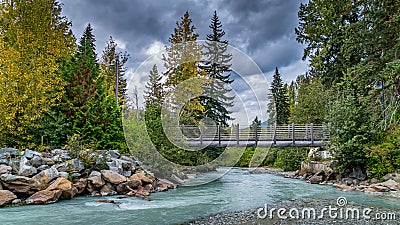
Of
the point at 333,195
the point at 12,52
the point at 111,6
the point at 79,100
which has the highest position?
the point at 111,6

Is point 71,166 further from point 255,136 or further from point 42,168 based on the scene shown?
point 255,136

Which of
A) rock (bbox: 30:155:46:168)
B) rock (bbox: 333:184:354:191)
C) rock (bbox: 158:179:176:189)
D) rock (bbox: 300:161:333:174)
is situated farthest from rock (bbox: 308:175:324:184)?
rock (bbox: 30:155:46:168)

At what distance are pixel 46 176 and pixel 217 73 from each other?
59.5ft

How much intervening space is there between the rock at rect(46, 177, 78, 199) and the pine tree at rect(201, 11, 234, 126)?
47.0 ft

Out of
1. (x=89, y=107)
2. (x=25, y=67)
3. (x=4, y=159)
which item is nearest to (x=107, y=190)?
(x=4, y=159)

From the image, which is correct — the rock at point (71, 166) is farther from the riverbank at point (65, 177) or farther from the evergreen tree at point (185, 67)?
the evergreen tree at point (185, 67)

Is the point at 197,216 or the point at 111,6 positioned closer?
the point at 197,216

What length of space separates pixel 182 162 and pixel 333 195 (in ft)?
24.1

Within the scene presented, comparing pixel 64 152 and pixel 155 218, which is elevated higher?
pixel 64 152

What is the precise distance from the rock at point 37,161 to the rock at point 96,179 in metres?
1.48

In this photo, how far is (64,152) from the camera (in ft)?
36.2

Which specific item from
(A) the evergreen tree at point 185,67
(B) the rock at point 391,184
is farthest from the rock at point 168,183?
(B) the rock at point 391,184

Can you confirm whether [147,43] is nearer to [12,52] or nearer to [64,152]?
[12,52]

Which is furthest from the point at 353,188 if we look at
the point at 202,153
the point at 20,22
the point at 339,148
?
the point at 20,22
